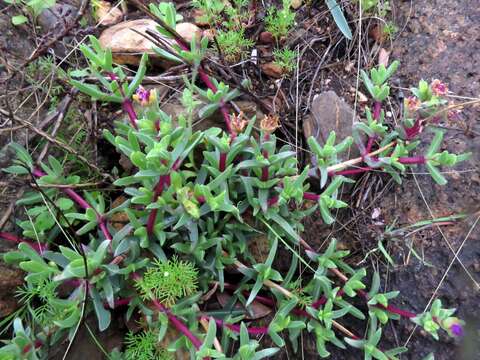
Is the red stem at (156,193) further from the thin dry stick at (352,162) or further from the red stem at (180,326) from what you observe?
the thin dry stick at (352,162)

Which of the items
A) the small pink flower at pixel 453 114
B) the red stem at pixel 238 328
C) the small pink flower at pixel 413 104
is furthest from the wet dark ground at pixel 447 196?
the red stem at pixel 238 328

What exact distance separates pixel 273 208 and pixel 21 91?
62.3 inches

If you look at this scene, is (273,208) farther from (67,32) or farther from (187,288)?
(67,32)

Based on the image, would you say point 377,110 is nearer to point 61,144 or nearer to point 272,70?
point 272,70

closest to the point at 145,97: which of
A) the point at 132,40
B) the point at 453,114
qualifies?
the point at 132,40

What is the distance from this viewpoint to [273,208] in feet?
7.53

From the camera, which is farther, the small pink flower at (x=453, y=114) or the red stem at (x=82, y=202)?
the small pink flower at (x=453, y=114)

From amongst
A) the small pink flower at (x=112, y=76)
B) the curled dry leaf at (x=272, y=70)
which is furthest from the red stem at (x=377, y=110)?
the small pink flower at (x=112, y=76)

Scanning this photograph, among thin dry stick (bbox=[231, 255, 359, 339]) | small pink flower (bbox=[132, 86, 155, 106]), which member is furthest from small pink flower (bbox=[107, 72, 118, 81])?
thin dry stick (bbox=[231, 255, 359, 339])

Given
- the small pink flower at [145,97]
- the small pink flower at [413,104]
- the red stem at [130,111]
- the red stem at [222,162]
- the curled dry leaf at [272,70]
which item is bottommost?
the small pink flower at [413,104]

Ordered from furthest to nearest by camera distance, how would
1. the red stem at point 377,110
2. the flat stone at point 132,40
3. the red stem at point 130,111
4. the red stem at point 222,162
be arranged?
1. the flat stone at point 132,40
2. the red stem at point 377,110
3. the red stem at point 130,111
4. the red stem at point 222,162

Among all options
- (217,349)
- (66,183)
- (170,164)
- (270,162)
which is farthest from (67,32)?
(217,349)

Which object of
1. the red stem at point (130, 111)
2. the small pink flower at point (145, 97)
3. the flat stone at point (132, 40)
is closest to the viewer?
the small pink flower at point (145, 97)

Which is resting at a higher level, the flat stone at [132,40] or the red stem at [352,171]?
the flat stone at [132,40]
